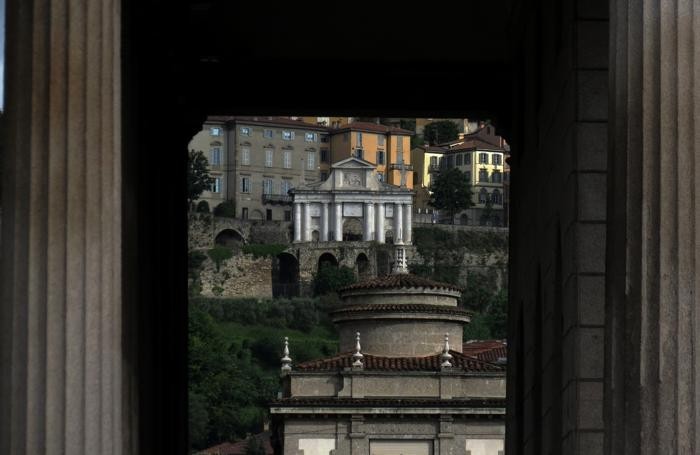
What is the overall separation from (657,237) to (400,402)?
84905 mm

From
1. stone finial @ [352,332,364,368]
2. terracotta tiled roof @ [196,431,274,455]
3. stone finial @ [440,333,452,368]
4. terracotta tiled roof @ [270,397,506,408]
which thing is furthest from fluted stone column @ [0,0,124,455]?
terracotta tiled roof @ [196,431,274,455]

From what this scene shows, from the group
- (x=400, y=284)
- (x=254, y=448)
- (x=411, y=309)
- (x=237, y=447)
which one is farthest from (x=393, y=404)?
(x=237, y=447)

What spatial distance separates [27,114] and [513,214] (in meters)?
17.1

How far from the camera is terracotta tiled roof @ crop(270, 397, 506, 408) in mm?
105000

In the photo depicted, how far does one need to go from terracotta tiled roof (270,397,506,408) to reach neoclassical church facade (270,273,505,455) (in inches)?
1.8

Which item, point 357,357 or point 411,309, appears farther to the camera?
point 411,309

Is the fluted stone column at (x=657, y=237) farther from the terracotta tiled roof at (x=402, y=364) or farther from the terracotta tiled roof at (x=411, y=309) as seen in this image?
the terracotta tiled roof at (x=411, y=309)

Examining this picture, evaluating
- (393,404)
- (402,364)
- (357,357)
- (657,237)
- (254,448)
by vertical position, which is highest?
(657,237)

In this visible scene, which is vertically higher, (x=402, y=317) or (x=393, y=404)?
(x=402, y=317)

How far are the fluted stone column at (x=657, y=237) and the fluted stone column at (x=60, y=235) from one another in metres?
4.78

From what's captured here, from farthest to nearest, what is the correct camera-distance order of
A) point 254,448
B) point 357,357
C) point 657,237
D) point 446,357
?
point 254,448 < point 446,357 < point 357,357 < point 657,237

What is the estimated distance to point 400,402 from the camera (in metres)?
106

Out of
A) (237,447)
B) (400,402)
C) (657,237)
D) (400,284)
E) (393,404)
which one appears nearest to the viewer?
(657,237)

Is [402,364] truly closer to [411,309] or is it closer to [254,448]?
[411,309]
